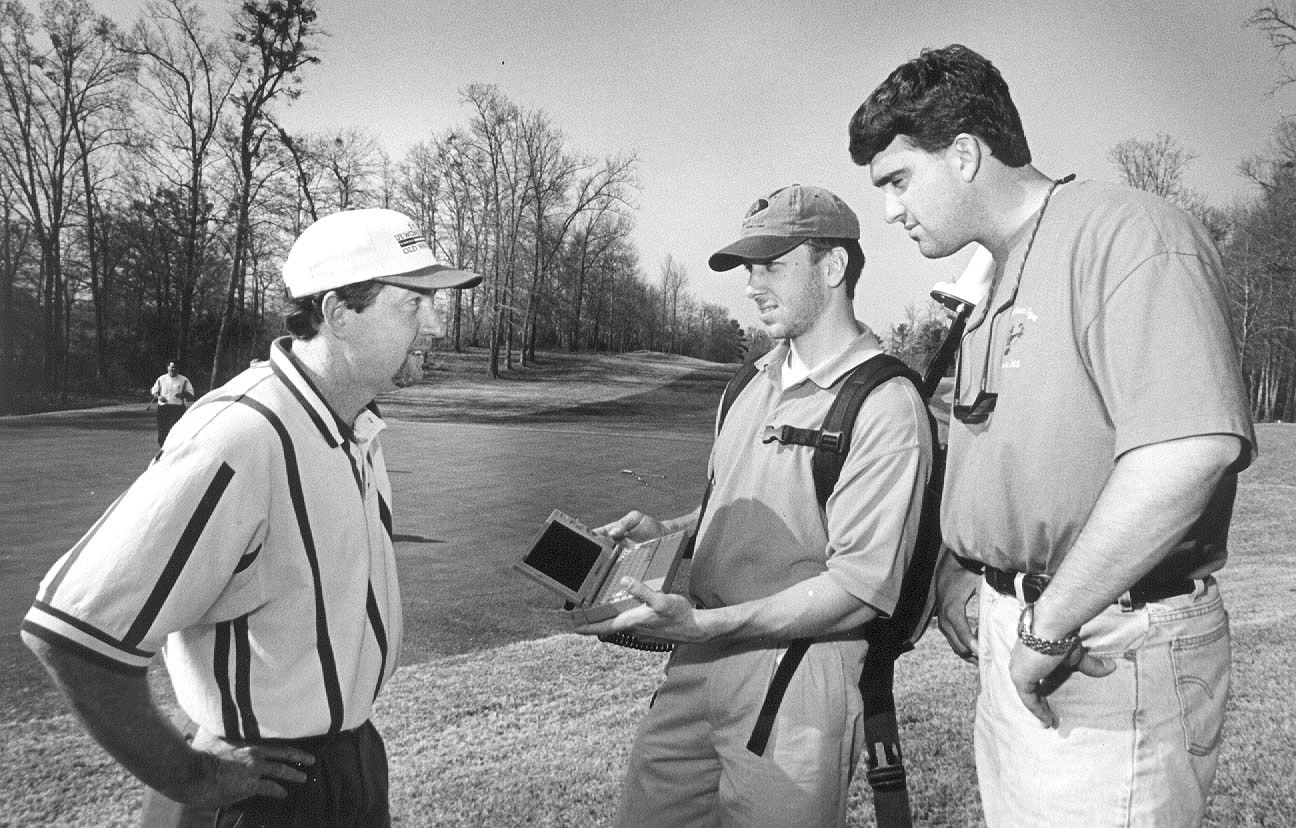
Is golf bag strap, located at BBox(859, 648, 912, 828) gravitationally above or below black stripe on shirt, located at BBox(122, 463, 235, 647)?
below

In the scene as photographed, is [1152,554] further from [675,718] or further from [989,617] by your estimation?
[675,718]

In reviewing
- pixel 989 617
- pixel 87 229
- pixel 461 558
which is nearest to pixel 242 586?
pixel 989 617

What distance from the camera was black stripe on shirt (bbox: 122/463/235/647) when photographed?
176cm

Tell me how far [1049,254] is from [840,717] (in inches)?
54.2

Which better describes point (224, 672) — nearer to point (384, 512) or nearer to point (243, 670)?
point (243, 670)

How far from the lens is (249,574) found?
1.96 metres

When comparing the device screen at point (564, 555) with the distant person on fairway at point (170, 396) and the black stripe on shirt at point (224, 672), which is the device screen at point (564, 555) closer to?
the black stripe on shirt at point (224, 672)

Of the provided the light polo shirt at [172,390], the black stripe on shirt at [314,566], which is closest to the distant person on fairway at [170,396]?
the light polo shirt at [172,390]

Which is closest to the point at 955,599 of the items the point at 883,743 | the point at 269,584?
the point at 883,743

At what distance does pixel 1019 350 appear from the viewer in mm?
1990

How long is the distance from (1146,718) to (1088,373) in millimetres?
737

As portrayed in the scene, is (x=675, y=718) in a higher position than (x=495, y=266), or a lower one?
lower

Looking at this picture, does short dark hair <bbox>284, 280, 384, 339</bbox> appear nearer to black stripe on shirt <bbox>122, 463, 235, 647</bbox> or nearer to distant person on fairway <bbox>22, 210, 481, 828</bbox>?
distant person on fairway <bbox>22, 210, 481, 828</bbox>

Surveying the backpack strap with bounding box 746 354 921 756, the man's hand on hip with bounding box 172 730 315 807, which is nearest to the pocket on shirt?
the backpack strap with bounding box 746 354 921 756
